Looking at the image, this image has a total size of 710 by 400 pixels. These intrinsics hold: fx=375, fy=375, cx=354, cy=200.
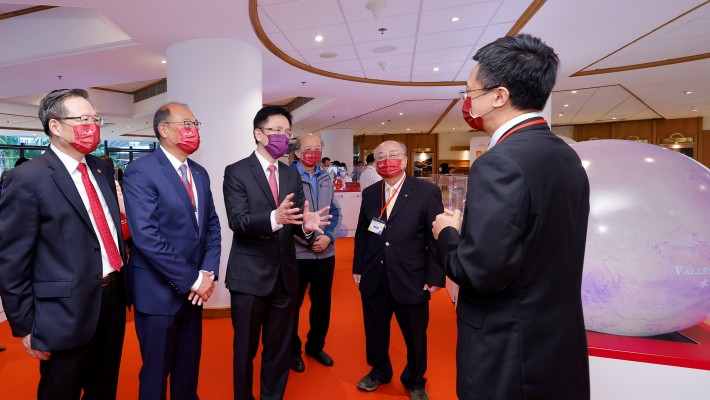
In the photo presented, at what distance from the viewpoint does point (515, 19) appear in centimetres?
441

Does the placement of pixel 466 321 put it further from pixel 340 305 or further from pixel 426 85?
pixel 426 85

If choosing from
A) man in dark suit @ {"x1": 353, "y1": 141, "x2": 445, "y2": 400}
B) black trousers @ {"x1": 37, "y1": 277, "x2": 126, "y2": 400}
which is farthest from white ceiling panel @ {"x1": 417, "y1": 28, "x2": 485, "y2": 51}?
black trousers @ {"x1": 37, "y1": 277, "x2": 126, "y2": 400}

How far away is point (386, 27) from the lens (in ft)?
14.8

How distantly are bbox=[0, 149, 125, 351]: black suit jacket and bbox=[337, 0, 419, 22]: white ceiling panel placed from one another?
310 centimetres

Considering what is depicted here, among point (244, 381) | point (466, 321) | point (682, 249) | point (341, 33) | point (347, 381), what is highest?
point (341, 33)

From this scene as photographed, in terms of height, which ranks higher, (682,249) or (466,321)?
(682,249)

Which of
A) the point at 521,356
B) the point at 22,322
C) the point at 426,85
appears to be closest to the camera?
the point at 521,356

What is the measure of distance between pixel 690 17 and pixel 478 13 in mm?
2815

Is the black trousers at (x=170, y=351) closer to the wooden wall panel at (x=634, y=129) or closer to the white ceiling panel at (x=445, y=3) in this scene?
the white ceiling panel at (x=445, y=3)

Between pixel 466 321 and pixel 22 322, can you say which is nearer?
pixel 466 321

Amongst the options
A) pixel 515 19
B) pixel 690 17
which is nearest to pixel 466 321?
pixel 515 19

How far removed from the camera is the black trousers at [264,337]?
2.12 metres

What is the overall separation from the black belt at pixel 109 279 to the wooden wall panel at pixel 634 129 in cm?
1777

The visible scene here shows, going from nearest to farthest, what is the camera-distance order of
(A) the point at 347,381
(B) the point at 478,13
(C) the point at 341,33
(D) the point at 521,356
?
(D) the point at 521,356 → (A) the point at 347,381 → (B) the point at 478,13 → (C) the point at 341,33
